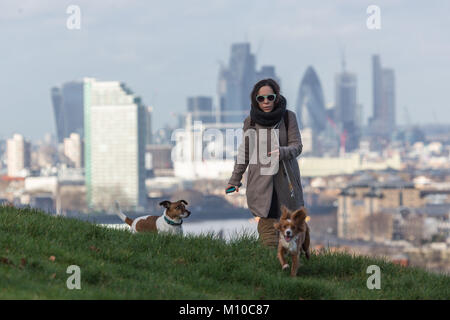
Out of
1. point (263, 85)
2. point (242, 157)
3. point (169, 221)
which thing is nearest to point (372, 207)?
point (169, 221)

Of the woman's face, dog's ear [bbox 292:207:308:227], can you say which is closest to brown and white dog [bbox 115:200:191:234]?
the woman's face

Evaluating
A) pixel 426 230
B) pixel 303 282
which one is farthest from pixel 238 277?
pixel 426 230

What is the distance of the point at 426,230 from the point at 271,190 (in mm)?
150317

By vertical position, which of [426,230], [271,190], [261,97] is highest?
[261,97]

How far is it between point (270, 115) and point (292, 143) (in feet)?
1.30

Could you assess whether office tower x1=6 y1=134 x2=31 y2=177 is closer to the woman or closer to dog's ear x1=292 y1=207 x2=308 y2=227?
the woman

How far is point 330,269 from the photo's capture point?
9477 millimetres

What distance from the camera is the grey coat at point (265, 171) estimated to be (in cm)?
998

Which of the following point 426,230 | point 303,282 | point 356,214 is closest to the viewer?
point 303,282

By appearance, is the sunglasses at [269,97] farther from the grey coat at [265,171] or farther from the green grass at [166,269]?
the green grass at [166,269]

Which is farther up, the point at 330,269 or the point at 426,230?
the point at 330,269

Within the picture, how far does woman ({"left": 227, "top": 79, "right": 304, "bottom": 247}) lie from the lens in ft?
32.4
